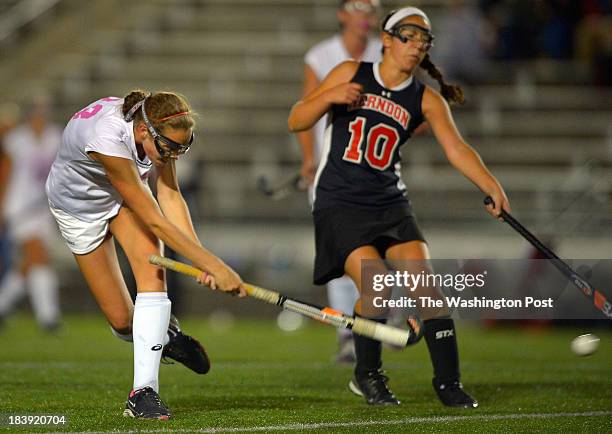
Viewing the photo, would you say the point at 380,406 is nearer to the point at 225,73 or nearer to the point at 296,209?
the point at 296,209

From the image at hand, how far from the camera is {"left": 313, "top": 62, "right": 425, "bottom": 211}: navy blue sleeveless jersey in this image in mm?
6641

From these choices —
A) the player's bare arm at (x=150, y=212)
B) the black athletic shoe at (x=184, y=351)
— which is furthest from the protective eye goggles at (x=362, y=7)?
the player's bare arm at (x=150, y=212)

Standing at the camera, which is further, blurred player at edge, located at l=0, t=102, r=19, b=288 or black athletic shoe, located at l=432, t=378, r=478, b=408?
blurred player at edge, located at l=0, t=102, r=19, b=288

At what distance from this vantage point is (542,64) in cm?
1720

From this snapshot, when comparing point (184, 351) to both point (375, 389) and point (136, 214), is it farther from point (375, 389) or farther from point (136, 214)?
point (375, 389)

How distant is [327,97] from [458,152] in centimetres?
72

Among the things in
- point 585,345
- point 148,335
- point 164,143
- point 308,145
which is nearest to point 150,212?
point 164,143

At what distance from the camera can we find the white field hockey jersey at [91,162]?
578 centimetres

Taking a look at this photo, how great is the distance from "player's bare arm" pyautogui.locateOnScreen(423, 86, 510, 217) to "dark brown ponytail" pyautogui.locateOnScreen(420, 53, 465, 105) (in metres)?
0.15

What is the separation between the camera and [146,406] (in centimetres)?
571

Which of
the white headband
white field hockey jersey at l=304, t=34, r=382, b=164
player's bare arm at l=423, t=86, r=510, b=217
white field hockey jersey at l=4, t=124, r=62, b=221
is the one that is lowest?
player's bare arm at l=423, t=86, r=510, b=217
